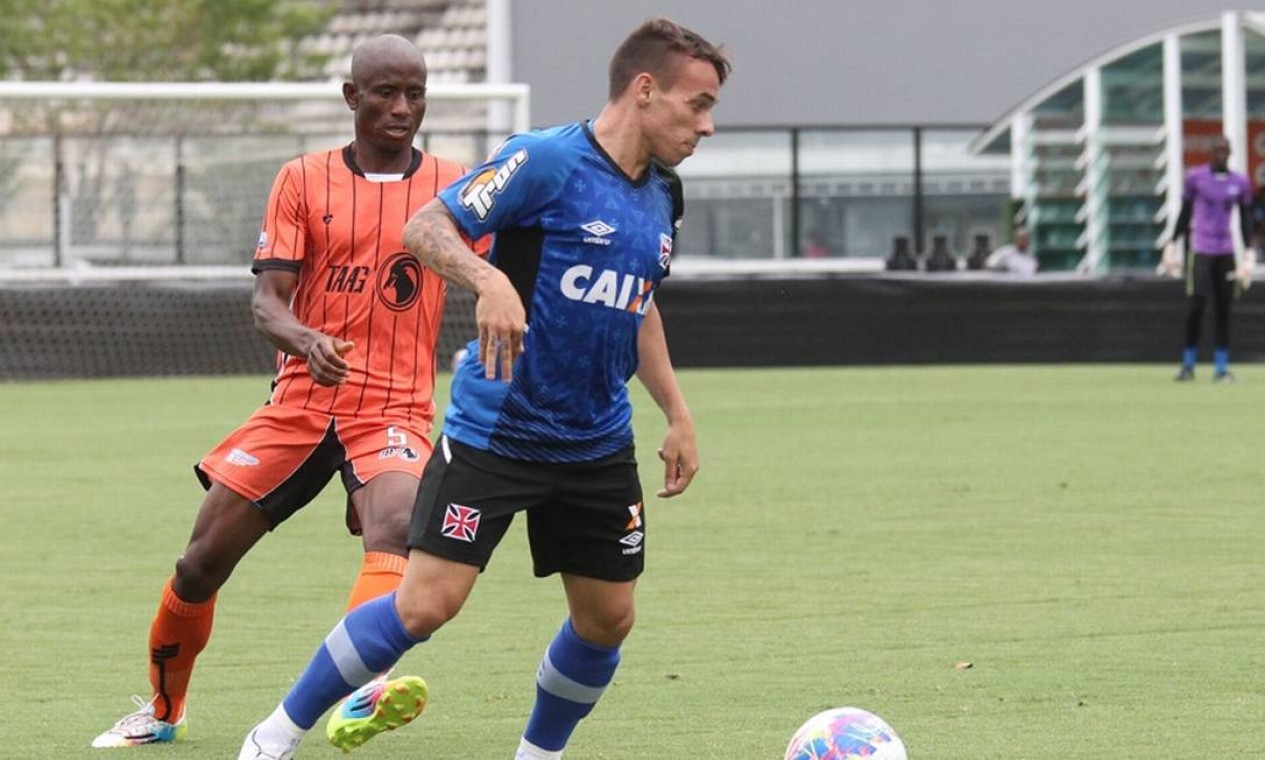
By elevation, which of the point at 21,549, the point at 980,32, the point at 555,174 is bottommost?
the point at 21,549

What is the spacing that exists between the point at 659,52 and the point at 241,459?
5.87 feet

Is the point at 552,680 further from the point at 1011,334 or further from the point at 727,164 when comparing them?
the point at 727,164

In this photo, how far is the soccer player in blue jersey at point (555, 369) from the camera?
5.62m

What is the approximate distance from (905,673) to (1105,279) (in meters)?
17.3

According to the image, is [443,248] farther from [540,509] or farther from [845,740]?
[845,740]

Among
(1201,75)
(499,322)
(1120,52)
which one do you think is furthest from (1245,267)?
(499,322)

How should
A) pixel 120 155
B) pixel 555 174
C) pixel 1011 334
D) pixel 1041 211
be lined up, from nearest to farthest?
pixel 555 174 → pixel 120 155 → pixel 1011 334 → pixel 1041 211

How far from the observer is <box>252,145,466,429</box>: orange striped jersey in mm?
6730

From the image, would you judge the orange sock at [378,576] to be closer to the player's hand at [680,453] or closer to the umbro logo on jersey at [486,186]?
the player's hand at [680,453]

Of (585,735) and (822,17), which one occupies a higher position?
(822,17)

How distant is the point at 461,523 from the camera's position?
565cm

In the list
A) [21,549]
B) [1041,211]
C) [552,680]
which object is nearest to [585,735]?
[552,680]

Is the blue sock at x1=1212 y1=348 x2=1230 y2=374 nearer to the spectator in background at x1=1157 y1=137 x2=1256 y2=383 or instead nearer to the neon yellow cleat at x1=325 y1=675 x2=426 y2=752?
the spectator in background at x1=1157 y1=137 x2=1256 y2=383

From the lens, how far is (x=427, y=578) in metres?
5.65
